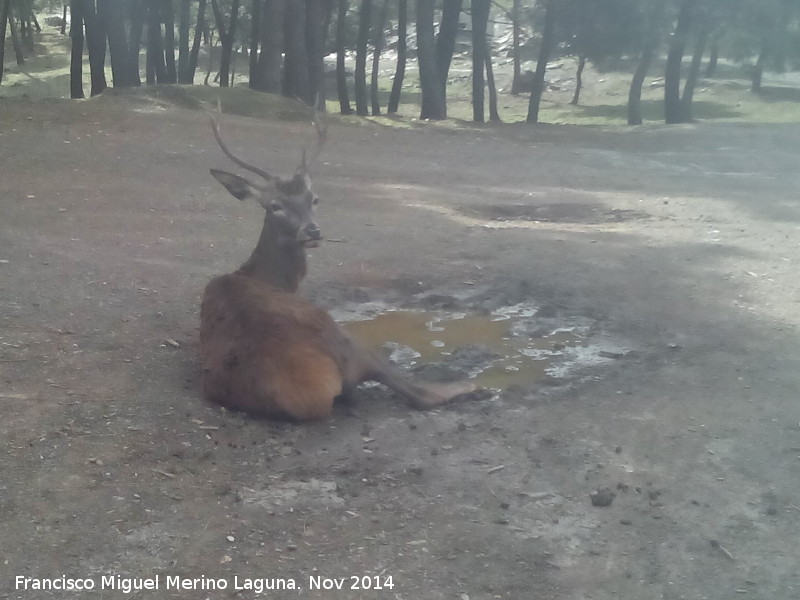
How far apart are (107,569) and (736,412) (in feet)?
11.2

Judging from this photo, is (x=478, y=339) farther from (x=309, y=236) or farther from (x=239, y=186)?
(x=239, y=186)

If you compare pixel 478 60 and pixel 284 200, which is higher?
pixel 478 60

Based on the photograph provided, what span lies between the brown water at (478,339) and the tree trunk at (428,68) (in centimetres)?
1715

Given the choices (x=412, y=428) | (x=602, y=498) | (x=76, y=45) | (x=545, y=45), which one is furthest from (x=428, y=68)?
(x=602, y=498)

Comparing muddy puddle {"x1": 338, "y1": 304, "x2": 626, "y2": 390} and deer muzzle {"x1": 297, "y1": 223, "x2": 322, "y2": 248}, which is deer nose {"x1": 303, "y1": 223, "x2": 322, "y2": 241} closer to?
deer muzzle {"x1": 297, "y1": 223, "x2": 322, "y2": 248}

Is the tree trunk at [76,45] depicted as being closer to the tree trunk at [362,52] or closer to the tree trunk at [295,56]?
the tree trunk at [295,56]

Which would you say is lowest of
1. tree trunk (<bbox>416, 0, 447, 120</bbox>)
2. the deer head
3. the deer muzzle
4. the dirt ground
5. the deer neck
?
the dirt ground

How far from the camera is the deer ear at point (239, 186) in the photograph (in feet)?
21.3

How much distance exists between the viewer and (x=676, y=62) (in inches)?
966

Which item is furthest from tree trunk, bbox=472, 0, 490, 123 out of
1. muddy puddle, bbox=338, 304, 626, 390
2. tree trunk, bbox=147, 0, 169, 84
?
muddy puddle, bbox=338, 304, 626, 390

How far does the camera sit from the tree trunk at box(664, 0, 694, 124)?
23.5 meters

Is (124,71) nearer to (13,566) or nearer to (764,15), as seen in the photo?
(764,15)

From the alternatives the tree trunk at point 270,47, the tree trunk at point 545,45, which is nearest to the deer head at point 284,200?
the tree trunk at point 270,47

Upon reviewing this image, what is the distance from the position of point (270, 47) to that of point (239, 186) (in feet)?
51.9
